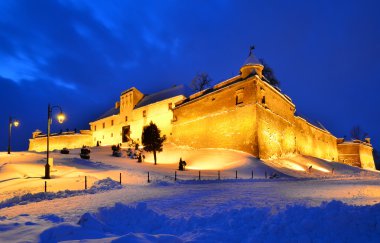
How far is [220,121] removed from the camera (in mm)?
37844

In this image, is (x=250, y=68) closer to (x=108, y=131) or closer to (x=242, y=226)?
(x=242, y=226)

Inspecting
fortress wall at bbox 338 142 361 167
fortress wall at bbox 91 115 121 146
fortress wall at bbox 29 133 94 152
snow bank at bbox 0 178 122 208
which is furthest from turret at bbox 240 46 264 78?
fortress wall at bbox 29 133 94 152

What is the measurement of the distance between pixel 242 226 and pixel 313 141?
1968 inches

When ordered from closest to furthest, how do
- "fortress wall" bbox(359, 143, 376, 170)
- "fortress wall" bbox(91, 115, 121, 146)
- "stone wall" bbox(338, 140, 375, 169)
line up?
"fortress wall" bbox(91, 115, 121, 146) < "stone wall" bbox(338, 140, 375, 169) < "fortress wall" bbox(359, 143, 376, 170)

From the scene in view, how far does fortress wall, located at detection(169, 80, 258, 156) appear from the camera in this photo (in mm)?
34713

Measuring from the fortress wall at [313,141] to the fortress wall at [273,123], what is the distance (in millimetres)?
3380

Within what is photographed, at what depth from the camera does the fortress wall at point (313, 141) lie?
155 feet

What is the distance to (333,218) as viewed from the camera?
657 cm

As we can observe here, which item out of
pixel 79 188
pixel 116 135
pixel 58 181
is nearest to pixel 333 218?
pixel 79 188

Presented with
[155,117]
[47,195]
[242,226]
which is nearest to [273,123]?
[155,117]

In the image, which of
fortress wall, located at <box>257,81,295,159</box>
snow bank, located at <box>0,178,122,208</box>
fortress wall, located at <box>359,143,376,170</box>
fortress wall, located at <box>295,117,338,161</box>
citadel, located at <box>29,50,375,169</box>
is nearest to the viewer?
snow bank, located at <box>0,178,122,208</box>

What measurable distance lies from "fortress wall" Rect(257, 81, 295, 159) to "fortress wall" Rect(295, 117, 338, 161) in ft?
11.1

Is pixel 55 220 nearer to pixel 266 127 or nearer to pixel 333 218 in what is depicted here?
pixel 333 218

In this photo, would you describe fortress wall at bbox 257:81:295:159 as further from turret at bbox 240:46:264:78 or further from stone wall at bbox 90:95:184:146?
stone wall at bbox 90:95:184:146
